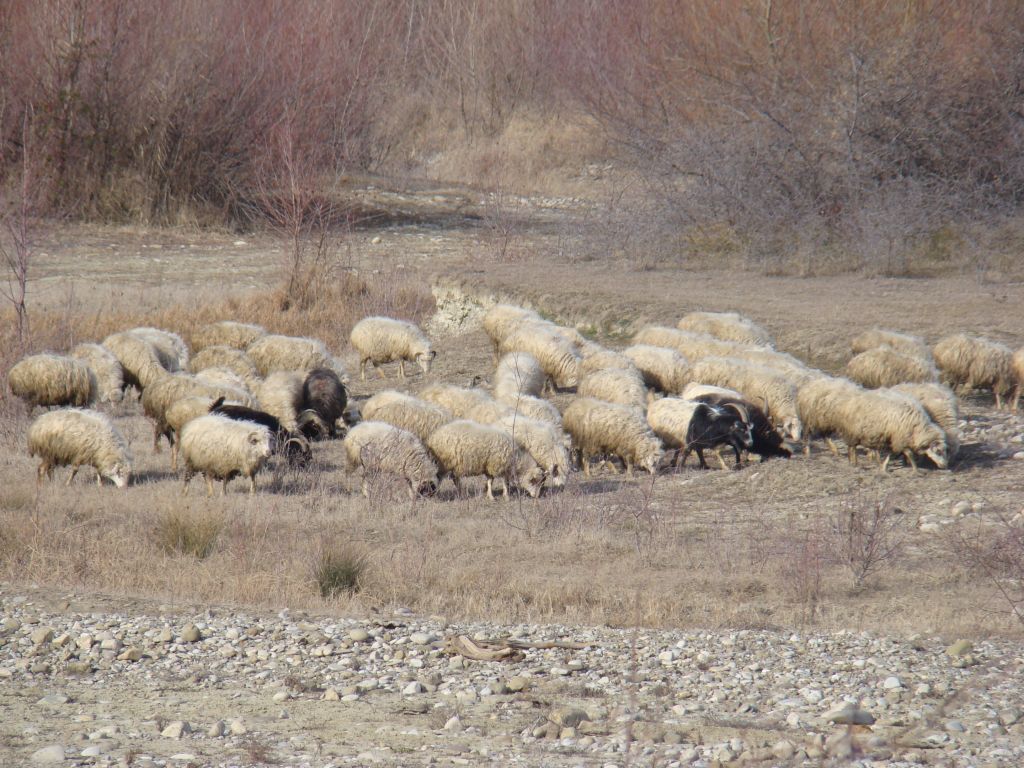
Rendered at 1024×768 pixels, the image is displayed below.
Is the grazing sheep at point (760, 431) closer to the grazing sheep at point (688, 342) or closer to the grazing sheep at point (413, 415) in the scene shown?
the grazing sheep at point (688, 342)

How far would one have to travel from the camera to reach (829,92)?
22281mm

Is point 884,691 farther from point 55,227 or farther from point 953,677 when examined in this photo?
point 55,227

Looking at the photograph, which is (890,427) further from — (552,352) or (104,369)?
(104,369)

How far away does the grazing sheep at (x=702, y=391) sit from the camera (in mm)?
11648

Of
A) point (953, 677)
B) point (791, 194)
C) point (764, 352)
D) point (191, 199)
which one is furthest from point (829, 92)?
point (953, 677)

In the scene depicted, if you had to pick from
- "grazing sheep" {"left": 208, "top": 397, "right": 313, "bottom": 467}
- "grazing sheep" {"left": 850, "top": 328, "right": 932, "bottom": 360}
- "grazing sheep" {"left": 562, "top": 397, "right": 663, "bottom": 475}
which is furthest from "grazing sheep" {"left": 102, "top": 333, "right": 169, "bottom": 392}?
"grazing sheep" {"left": 850, "top": 328, "right": 932, "bottom": 360}

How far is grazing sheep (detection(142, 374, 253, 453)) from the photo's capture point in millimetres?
11852

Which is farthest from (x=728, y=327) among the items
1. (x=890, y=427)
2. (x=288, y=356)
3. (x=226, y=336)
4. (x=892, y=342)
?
(x=226, y=336)

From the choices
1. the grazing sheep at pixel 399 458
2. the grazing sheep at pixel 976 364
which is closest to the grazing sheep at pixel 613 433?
the grazing sheep at pixel 399 458

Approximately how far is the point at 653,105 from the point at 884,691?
22013mm

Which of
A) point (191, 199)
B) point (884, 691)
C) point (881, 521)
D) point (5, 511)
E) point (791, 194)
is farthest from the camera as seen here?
point (191, 199)

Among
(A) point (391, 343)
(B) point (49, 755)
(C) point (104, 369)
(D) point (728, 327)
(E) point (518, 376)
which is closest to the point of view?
(B) point (49, 755)

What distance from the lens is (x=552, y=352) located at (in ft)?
45.2

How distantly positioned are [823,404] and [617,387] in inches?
83.6
